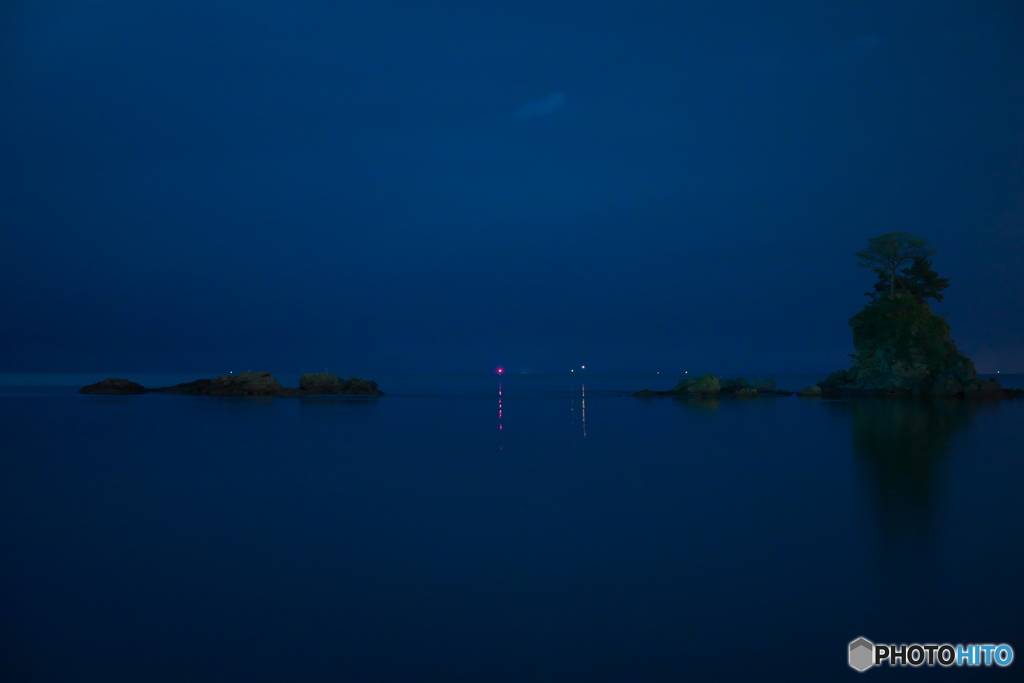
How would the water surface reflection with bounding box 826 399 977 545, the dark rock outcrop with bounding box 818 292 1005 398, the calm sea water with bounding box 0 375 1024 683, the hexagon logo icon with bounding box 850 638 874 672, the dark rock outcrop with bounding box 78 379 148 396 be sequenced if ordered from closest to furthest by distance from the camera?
the hexagon logo icon with bounding box 850 638 874 672 < the calm sea water with bounding box 0 375 1024 683 < the water surface reflection with bounding box 826 399 977 545 < the dark rock outcrop with bounding box 818 292 1005 398 < the dark rock outcrop with bounding box 78 379 148 396

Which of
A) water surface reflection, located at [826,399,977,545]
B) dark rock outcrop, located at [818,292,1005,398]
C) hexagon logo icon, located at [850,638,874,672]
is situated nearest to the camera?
hexagon logo icon, located at [850,638,874,672]

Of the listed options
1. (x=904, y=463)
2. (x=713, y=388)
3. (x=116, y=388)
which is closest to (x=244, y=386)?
(x=116, y=388)

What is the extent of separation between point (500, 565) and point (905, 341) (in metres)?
58.5

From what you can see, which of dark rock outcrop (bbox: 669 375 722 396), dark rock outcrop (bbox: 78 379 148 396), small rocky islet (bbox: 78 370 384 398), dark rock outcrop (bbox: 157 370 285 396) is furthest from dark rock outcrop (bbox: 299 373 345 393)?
dark rock outcrop (bbox: 669 375 722 396)

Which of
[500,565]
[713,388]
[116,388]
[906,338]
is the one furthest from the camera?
[116,388]

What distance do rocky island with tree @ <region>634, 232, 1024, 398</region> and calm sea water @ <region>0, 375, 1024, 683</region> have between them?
4048 cm

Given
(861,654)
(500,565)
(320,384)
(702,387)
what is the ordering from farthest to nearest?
(320,384), (702,387), (500,565), (861,654)

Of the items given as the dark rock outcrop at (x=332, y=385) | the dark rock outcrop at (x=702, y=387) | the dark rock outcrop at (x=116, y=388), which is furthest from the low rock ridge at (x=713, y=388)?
the dark rock outcrop at (x=116, y=388)

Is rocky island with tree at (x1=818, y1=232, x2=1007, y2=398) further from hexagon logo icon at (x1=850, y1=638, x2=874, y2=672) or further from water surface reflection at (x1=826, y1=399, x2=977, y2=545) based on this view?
hexagon logo icon at (x1=850, y1=638, x2=874, y2=672)

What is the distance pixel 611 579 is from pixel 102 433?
28255mm

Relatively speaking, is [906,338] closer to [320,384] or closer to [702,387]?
[702,387]

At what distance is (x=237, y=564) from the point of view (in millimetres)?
9141

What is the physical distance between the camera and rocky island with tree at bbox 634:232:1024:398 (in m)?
55.1

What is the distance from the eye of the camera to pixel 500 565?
29.9 ft
